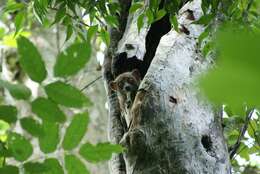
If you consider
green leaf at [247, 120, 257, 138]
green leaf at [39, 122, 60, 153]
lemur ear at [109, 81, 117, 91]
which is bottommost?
green leaf at [39, 122, 60, 153]

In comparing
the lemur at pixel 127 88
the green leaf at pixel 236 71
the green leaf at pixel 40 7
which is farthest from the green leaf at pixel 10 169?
the lemur at pixel 127 88

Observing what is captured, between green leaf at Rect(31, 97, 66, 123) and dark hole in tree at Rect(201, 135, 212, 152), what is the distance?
30.5 inches

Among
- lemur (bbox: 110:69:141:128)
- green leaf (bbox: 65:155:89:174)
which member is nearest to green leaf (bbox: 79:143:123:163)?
green leaf (bbox: 65:155:89:174)

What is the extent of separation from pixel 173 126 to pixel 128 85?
33cm

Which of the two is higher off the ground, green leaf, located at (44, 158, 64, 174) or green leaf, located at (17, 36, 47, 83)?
green leaf, located at (17, 36, 47, 83)

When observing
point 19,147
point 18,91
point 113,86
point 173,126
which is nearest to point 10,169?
point 19,147

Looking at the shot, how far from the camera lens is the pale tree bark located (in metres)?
1.22

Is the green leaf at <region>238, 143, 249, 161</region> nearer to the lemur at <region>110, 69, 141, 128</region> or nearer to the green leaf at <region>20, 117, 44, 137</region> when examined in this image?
the lemur at <region>110, 69, 141, 128</region>

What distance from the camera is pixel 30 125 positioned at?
0.61 metres

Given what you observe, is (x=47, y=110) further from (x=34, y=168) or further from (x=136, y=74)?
(x=136, y=74)

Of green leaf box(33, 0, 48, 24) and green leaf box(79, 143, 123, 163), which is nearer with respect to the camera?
green leaf box(79, 143, 123, 163)

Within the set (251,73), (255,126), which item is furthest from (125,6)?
(251,73)

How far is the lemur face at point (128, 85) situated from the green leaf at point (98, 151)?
2.74 feet

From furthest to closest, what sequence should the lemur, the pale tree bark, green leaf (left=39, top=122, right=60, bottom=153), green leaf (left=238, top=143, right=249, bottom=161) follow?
1. green leaf (left=238, top=143, right=249, bottom=161)
2. the lemur
3. the pale tree bark
4. green leaf (left=39, top=122, right=60, bottom=153)
